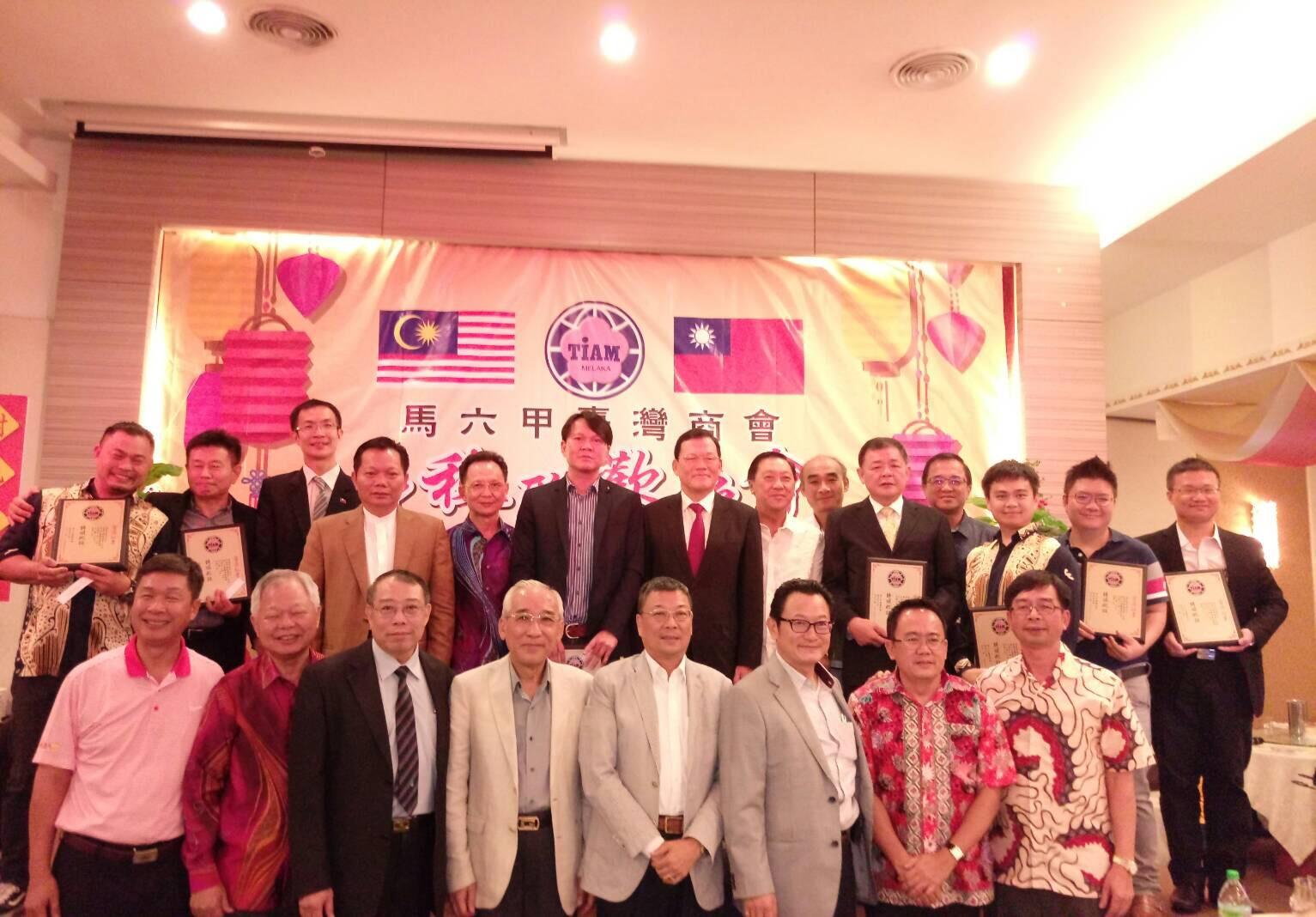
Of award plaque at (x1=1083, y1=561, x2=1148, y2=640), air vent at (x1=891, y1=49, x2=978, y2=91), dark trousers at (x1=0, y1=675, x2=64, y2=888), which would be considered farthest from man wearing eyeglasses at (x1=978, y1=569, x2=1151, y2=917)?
dark trousers at (x1=0, y1=675, x2=64, y2=888)

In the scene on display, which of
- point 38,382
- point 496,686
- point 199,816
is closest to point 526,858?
point 496,686

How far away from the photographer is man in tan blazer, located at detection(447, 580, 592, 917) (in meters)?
2.83

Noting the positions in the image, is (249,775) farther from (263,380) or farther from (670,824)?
(263,380)

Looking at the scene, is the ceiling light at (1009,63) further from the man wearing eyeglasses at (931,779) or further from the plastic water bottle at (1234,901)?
the plastic water bottle at (1234,901)

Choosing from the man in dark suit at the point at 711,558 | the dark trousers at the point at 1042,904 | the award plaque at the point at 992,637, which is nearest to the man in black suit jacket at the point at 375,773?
the man in dark suit at the point at 711,558

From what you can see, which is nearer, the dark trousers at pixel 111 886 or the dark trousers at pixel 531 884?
the dark trousers at pixel 111 886

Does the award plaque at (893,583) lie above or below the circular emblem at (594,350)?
below

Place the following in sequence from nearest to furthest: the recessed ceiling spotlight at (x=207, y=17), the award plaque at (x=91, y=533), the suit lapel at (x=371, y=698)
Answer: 1. the suit lapel at (x=371, y=698)
2. the award plaque at (x=91, y=533)
3. the recessed ceiling spotlight at (x=207, y=17)

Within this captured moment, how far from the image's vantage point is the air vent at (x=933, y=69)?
4820mm

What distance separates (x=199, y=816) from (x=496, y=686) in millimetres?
863

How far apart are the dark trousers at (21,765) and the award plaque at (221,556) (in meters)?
0.67

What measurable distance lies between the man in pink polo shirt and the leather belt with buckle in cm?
134

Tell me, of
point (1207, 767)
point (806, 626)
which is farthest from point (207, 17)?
point (1207, 767)

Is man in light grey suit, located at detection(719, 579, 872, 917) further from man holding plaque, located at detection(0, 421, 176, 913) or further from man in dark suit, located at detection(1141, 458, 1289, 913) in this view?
man holding plaque, located at detection(0, 421, 176, 913)
